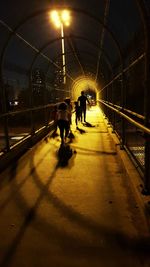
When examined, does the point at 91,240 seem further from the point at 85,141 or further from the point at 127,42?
the point at 127,42

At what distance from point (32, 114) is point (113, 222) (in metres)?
5.79

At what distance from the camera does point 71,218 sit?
4.11m

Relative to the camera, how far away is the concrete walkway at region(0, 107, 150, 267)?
3250mm

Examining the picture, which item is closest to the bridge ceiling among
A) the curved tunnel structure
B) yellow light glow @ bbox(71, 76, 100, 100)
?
the curved tunnel structure

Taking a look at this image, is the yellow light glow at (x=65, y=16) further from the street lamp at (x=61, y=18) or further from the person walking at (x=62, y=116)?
the person walking at (x=62, y=116)

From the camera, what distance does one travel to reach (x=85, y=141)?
32.7 ft

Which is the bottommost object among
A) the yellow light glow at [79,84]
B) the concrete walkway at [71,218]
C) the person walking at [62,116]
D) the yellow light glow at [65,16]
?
the concrete walkway at [71,218]

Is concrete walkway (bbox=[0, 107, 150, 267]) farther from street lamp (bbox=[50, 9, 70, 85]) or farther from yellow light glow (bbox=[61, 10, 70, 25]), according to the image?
street lamp (bbox=[50, 9, 70, 85])

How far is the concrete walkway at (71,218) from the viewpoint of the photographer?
3.25 m

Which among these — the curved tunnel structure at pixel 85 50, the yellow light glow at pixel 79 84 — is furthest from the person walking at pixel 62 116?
the yellow light glow at pixel 79 84

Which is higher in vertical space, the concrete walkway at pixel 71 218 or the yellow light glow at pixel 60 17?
the yellow light glow at pixel 60 17

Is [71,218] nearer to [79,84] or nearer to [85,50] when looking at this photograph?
[85,50]

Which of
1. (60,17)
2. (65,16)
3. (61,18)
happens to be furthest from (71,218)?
(61,18)

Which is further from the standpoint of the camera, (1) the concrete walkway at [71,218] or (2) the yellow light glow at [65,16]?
(2) the yellow light glow at [65,16]
